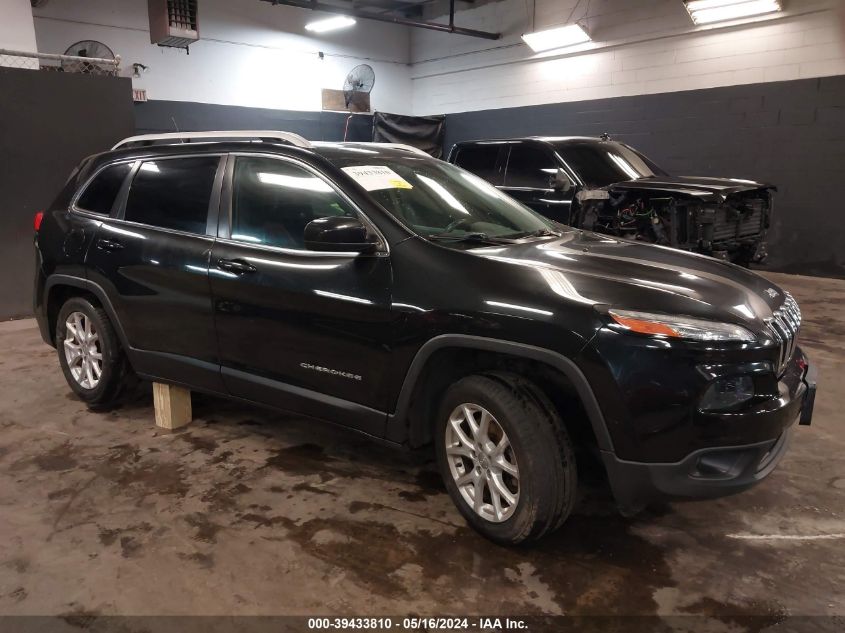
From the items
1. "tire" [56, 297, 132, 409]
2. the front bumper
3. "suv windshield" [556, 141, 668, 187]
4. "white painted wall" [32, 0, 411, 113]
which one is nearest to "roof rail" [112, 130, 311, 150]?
"tire" [56, 297, 132, 409]

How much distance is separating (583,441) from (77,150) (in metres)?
6.61

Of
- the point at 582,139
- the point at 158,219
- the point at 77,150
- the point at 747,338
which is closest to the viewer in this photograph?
the point at 747,338

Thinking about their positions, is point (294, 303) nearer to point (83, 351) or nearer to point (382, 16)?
point (83, 351)

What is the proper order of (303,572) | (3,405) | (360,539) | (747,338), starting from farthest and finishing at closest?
(3,405) → (360,539) → (303,572) → (747,338)

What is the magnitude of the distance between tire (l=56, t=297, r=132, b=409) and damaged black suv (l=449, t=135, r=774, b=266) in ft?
15.4

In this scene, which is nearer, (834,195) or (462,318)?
(462,318)

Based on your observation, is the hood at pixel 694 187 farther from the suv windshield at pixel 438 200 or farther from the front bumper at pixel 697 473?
the front bumper at pixel 697 473

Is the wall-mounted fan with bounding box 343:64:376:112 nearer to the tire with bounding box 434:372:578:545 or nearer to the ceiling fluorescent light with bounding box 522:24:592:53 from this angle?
the ceiling fluorescent light with bounding box 522:24:592:53

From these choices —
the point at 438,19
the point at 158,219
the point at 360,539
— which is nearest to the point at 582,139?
the point at 158,219

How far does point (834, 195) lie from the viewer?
8.58 metres

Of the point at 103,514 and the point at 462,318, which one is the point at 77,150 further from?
the point at 462,318

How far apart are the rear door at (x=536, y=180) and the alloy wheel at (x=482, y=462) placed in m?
4.67

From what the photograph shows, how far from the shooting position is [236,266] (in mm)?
3062

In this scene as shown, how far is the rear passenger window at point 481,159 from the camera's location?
769 centimetres
